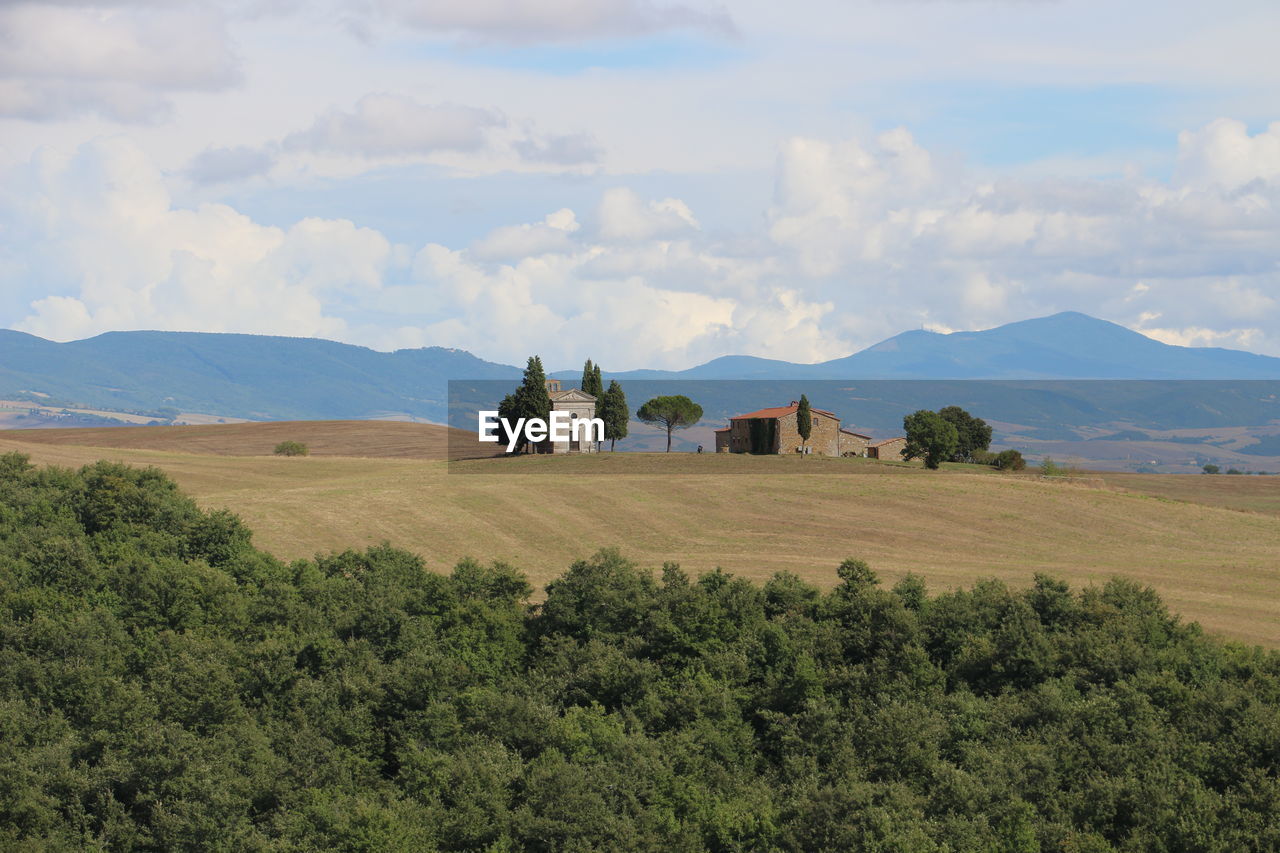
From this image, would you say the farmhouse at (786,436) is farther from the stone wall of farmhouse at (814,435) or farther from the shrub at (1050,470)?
the shrub at (1050,470)

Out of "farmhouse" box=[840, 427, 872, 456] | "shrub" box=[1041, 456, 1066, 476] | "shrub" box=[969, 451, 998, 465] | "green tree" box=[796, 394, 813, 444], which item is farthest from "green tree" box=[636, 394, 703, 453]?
"shrub" box=[1041, 456, 1066, 476]

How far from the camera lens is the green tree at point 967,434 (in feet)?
514

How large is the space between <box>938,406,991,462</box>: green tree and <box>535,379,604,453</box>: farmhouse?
149 ft

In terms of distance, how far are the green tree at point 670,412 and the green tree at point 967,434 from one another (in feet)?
104

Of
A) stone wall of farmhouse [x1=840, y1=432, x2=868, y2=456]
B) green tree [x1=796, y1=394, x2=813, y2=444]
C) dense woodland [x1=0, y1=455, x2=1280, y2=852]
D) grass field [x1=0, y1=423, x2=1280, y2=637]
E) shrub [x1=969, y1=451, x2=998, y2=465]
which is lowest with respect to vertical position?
dense woodland [x1=0, y1=455, x2=1280, y2=852]

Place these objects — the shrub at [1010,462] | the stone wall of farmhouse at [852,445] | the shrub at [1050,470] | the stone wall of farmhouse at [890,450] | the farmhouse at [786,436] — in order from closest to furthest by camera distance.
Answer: the shrub at [1050,470] → the shrub at [1010,462] → the farmhouse at [786,436] → the stone wall of farmhouse at [852,445] → the stone wall of farmhouse at [890,450]

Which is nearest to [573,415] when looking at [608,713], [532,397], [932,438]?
[532,397]

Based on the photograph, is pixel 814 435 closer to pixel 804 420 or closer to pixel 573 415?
pixel 804 420

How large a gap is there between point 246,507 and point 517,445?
46.3 metres

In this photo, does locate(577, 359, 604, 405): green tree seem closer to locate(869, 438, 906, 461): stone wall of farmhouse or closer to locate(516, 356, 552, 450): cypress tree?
locate(516, 356, 552, 450): cypress tree

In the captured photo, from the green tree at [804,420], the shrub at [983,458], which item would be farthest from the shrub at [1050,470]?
the green tree at [804,420]

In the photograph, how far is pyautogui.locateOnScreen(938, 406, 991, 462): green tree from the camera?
15662cm

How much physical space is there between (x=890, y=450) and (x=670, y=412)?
28.2 metres

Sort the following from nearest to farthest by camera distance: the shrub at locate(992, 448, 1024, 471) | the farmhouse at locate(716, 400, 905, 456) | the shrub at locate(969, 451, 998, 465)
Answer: the shrub at locate(992, 448, 1024, 471)
the farmhouse at locate(716, 400, 905, 456)
the shrub at locate(969, 451, 998, 465)
